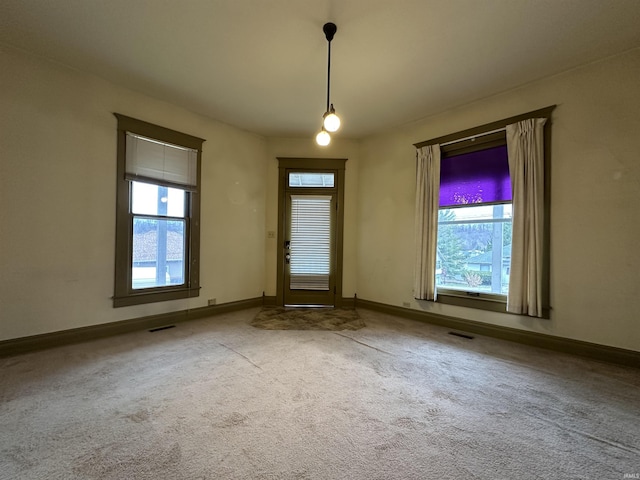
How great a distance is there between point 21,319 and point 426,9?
487 centimetres

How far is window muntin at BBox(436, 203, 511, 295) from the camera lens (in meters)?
3.64

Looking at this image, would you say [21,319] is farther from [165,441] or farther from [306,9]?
[306,9]

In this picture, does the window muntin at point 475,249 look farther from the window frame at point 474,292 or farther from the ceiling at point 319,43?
the ceiling at point 319,43

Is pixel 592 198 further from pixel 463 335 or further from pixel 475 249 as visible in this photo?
pixel 463 335

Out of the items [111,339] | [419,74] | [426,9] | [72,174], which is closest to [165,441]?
[111,339]

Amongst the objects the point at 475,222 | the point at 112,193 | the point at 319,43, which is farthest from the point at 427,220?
the point at 112,193

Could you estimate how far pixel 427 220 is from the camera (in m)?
4.20

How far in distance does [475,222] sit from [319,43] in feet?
9.86

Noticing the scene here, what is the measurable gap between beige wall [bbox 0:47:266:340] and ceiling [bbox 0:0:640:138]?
0.95ft

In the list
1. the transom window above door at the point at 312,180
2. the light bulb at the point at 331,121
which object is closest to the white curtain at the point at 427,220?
the transom window above door at the point at 312,180

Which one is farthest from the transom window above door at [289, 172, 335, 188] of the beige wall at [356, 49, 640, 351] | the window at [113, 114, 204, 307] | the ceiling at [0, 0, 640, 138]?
the beige wall at [356, 49, 640, 351]

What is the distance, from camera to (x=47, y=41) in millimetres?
2752

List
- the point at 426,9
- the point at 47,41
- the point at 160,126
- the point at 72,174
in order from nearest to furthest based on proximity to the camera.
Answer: the point at 426,9
the point at 47,41
the point at 72,174
the point at 160,126

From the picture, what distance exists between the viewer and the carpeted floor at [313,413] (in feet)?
4.79
